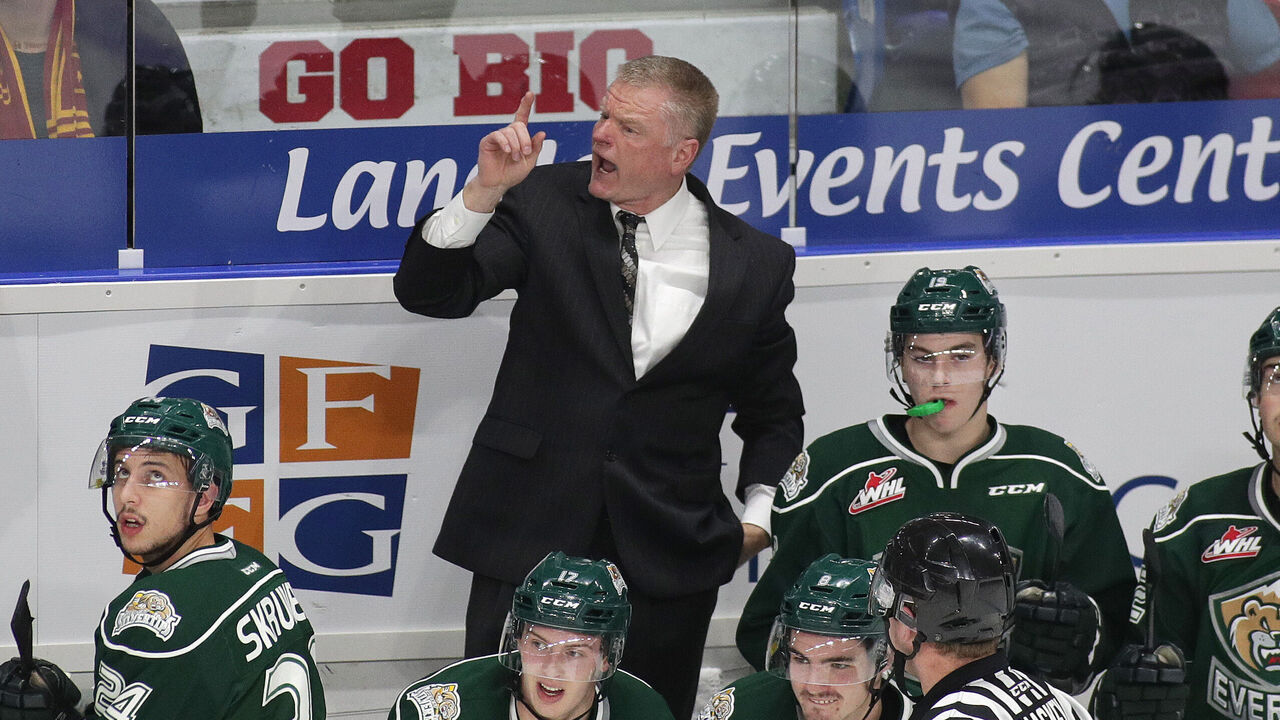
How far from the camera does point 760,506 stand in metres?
3.57

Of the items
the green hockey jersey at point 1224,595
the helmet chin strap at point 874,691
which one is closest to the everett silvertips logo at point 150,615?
the helmet chin strap at point 874,691

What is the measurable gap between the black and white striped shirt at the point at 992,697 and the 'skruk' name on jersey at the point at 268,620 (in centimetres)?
125

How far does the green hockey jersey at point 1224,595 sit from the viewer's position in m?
3.11

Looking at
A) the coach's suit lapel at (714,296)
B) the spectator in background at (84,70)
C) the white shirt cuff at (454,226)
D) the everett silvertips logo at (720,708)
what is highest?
the spectator in background at (84,70)

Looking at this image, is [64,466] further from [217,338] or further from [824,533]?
[824,533]

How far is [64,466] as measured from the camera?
398 centimetres

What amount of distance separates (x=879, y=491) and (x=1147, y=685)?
0.65 metres

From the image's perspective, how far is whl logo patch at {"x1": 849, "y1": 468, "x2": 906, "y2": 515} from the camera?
322 cm

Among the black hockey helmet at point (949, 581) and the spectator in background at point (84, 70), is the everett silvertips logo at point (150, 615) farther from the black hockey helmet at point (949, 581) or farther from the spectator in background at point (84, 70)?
the spectator in background at point (84, 70)

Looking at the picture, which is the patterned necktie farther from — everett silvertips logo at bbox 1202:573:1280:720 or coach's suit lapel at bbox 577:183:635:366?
everett silvertips logo at bbox 1202:573:1280:720

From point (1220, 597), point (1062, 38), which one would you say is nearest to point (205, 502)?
point (1220, 597)

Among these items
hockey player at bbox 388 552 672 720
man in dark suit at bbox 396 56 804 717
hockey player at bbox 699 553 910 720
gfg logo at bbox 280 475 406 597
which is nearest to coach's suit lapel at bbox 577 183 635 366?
man in dark suit at bbox 396 56 804 717

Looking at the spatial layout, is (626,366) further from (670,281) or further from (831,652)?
(831,652)

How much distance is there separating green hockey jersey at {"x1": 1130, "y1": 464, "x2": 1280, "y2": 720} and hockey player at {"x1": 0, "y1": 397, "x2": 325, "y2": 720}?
175cm
